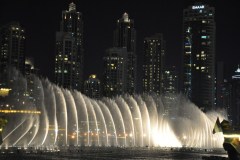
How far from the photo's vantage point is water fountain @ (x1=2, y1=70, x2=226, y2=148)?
397 feet

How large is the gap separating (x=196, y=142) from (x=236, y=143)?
88684 millimetres

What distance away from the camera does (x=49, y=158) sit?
76438 millimetres

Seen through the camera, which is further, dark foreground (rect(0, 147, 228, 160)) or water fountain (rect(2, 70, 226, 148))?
water fountain (rect(2, 70, 226, 148))

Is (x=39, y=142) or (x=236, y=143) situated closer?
(x=236, y=143)

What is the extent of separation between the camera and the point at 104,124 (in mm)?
114250

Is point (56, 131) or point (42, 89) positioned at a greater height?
point (42, 89)

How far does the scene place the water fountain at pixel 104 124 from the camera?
121 meters

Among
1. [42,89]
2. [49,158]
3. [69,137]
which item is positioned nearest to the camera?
[49,158]

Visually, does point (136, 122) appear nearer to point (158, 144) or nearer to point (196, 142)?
point (158, 144)

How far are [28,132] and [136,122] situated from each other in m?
26.3

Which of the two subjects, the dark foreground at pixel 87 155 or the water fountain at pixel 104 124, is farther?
the water fountain at pixel 104 124

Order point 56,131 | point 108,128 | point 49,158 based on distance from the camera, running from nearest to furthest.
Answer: point 49,158, point 56,131, point 108,128

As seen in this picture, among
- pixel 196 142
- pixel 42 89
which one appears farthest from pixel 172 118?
pixel 42 89

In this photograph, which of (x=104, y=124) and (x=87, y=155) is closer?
(x=87, y=155)
